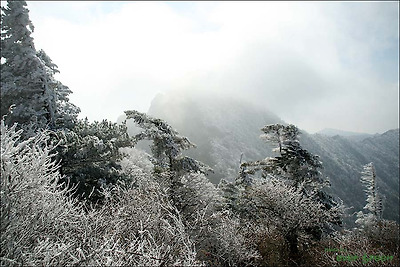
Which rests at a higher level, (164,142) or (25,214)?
(164,142)

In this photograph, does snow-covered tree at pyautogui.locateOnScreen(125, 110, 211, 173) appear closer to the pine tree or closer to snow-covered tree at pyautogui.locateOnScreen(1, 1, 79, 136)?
snow-covered tree at pyautogui.locateOnScreen(1, 1, 79, 136)

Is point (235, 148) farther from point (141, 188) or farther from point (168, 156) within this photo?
point (141, 188)

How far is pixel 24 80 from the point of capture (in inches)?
536

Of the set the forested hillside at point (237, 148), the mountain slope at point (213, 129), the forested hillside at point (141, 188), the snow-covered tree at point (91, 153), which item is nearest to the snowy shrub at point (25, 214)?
the forested hillside at point (141, 188)

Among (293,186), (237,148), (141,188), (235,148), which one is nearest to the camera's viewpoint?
(141,188)

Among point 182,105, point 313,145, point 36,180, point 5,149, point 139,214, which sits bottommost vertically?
point 139,214

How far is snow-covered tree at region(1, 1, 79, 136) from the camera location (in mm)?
13430

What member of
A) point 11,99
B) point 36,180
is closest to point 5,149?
point 36,180

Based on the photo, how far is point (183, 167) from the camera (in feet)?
44.7

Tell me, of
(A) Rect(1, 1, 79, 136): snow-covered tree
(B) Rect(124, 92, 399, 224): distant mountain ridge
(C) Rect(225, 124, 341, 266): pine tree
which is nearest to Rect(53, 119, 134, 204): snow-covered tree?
(A) Rect(1, 1, 79, 136): snow-covered tree

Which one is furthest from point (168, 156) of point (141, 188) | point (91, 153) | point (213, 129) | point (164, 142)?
point (213, 129)

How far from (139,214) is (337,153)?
206 meters

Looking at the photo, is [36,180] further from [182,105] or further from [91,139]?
[182,105]

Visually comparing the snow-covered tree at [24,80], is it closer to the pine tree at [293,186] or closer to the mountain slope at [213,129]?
the pine tree at [293,186]
